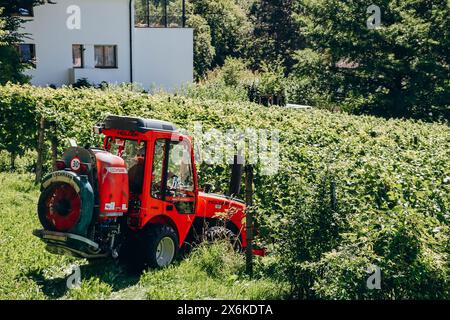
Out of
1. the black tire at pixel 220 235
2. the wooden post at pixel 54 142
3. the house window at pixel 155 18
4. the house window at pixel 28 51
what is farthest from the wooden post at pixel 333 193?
the house window at pixel 155 18

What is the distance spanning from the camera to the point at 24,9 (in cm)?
3578

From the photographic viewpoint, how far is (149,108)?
1836 cm

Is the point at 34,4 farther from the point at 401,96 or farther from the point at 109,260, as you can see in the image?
the point at 109,260

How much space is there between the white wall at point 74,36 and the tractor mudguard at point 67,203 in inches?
1088

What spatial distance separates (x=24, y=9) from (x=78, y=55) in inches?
140

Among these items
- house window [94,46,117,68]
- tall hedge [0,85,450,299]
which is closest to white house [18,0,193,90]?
house window [94,46,117,68]

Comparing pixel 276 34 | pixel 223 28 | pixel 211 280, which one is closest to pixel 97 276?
pixel 211 280

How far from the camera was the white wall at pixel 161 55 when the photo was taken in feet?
129

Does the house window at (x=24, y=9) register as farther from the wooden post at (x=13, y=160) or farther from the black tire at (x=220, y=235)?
the black tire at (x=220, y=235)

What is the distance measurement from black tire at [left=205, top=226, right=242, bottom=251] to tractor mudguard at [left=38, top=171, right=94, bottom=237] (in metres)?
2.34

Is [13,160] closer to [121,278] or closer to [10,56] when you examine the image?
[121,278]
